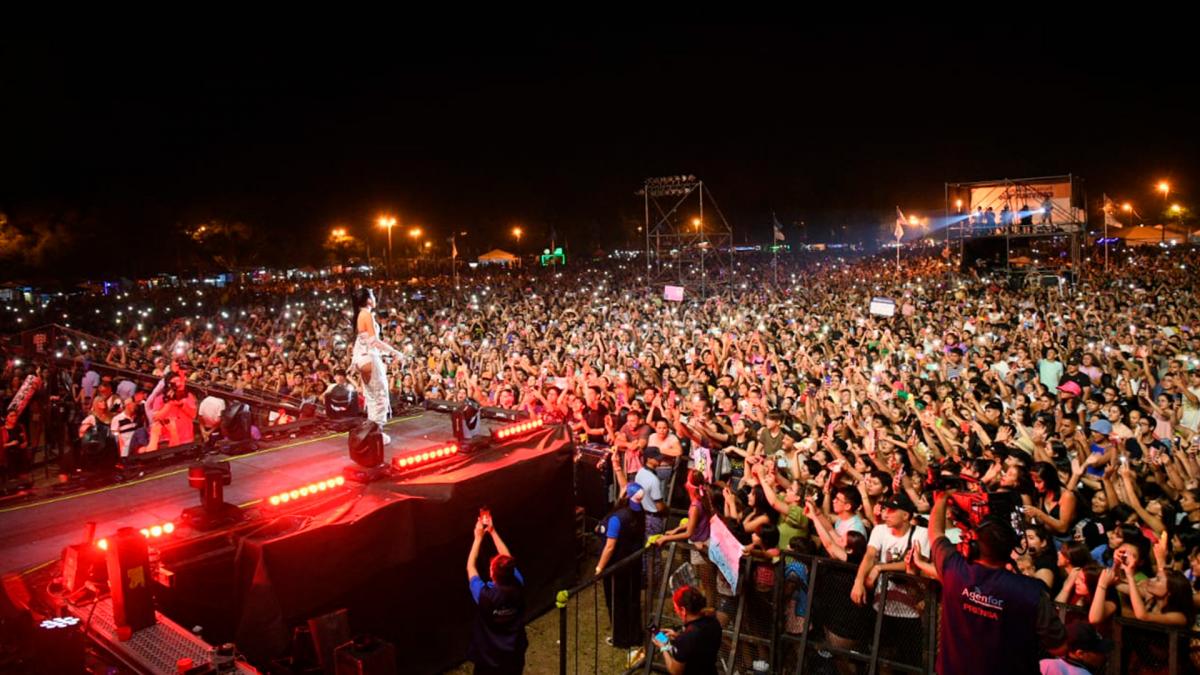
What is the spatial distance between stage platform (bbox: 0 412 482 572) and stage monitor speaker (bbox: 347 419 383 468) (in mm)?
669

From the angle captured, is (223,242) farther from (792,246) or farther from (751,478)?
(792,246)

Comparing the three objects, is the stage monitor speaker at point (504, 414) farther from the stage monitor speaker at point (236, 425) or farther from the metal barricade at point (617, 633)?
the metal barricade at point (617, 633)

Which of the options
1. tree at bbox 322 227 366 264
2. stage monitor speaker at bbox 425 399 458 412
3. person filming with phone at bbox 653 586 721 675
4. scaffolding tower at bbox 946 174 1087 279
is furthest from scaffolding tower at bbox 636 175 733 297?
tree at bbox 322 227 366 264

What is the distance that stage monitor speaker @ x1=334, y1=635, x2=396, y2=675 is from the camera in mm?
4117

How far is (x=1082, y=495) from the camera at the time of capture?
566cm

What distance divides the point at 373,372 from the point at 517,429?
1.62 metres

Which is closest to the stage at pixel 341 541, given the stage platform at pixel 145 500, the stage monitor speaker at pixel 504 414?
the stage platform at pixel 145 500

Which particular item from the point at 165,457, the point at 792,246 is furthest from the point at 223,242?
the point at 792,246

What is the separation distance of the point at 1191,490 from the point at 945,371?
231 inches

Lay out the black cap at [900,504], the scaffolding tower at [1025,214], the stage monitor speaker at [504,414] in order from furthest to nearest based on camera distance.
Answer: the scaffolding tower at [1025,214]
the stage monitor speaker at [504,414]
the black cap at [900,504]

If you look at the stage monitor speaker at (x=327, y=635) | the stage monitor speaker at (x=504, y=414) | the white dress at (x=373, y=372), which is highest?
the white dress at (x=373, y=372)

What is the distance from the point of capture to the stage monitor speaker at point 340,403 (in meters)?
9.23

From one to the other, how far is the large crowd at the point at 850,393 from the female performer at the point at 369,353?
2611 mm

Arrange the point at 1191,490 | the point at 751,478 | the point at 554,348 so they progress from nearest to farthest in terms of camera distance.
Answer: the point at 1191,490
the point at 751,478
the point at 554,348
